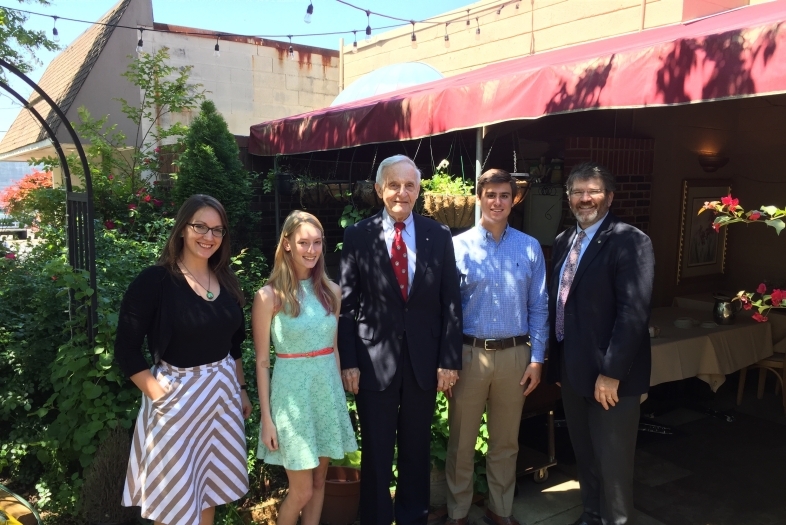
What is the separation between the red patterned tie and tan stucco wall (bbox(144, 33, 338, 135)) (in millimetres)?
10408

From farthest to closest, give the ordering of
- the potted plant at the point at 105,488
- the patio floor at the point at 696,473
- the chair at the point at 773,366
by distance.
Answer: the chair at the point at 773,366
the patio floor at the point at 696,473
the potted plant at the point at 105,488

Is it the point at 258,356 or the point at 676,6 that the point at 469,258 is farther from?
the point at 676,6

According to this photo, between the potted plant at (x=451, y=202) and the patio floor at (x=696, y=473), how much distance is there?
1.64m

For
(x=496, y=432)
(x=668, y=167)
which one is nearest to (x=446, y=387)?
(x=496, y=432)

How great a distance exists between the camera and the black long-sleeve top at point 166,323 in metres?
2.30

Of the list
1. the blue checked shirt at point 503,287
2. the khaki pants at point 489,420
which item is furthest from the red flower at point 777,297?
the khaki pants at point 489,420

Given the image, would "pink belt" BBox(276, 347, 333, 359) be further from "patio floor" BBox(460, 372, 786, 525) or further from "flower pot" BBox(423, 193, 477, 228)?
"flower pot" BBox(423, 193, 477, 228)

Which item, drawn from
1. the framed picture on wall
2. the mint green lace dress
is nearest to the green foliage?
the mint green lace dress

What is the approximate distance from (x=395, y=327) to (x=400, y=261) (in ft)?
1.00

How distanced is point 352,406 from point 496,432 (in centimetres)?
100

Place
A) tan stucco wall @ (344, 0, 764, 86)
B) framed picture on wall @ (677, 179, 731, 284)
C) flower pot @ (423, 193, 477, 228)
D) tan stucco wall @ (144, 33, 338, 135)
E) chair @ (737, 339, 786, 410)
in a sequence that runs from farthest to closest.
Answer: tan stucco wall @ (144, 33, 338, 135) < tan stucco wall @ (344, 0, 764, 86) < framed picture on wall @ (677, 179, 731, 284) < chair @ (737, 339, 786, 410) < flower pot @ (423, 193, 477, 228)

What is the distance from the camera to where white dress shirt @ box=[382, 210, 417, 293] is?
2.75 metres

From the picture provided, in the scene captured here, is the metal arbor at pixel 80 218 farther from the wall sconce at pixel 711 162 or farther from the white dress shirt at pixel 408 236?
the wall sconce at pixel 711 162

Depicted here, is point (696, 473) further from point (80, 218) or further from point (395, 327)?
point (80, 218)
